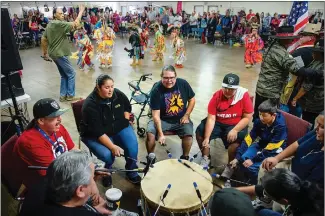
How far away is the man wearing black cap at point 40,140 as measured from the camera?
6.12 feet

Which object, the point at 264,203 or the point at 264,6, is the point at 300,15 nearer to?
the point at 264,203

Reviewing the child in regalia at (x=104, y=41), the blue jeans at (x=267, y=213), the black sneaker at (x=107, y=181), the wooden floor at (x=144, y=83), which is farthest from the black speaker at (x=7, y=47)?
the child in regalia at (x=104, y=41)

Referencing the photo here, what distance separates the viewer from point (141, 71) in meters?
7.01

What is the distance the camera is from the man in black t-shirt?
2.80 metres

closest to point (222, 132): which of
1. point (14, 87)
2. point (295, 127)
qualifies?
point (295, 127)

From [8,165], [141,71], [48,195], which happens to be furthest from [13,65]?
[141,71]

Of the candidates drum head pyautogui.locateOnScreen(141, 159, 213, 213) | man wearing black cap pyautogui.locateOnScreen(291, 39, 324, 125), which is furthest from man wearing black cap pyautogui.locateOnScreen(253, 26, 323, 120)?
drum head pyautogui.locateOnScreen(141, 159, 213, 213)

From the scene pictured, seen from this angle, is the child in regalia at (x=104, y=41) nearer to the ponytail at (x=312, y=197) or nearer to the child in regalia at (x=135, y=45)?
the child in regalia at (x=135, y=45)

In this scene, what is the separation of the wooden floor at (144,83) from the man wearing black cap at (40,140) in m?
0.72

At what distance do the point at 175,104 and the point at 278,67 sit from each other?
124 centimetres

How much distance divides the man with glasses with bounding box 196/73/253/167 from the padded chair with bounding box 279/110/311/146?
1.45ft

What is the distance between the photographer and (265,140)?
2457 mm

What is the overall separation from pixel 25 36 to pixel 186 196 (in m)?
12.0

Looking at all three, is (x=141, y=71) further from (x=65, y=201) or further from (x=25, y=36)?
(x=25, y=36)
